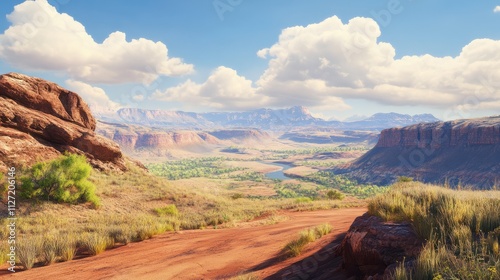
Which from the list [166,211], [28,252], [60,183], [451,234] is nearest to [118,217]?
[166,211]

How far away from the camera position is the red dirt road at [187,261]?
316 inches

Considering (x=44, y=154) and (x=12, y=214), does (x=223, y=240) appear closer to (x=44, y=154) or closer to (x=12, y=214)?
(x=12, y=214)

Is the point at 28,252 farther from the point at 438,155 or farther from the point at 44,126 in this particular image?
the point at 438,155

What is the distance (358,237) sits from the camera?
6543 millimetres

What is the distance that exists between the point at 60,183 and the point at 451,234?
2404 cm

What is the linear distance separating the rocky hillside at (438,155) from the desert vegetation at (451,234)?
106 m

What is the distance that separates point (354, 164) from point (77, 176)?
7065 inches

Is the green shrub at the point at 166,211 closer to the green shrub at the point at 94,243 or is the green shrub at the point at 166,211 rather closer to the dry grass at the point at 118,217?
the dry grass at the point at 118,217

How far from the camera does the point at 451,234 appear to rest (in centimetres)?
544

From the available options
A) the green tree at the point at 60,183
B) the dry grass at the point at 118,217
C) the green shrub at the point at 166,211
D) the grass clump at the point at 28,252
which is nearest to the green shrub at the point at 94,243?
the dry grass at the point at 118,217

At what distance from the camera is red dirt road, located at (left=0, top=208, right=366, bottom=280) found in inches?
316

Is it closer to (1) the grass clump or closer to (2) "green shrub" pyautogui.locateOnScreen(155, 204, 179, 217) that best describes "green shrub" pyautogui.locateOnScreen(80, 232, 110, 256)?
(1) the grass clump

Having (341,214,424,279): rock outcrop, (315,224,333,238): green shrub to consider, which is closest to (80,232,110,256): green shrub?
(315,224,333,238): green shrub

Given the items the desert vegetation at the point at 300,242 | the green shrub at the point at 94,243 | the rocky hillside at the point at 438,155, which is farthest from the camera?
the rocky hillside at the point at 438,155
